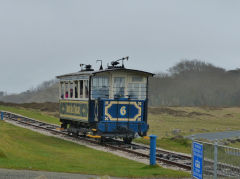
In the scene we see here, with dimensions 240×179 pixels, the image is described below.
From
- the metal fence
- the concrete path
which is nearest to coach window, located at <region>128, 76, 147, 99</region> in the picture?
the concrete path

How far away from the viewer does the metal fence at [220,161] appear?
28.4ft

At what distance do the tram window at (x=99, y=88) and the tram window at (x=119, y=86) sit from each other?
438 mm

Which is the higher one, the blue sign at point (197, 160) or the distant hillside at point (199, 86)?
the distant hillside at point (199, 86)

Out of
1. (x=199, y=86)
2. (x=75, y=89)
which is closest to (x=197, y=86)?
(x=199, y=86)

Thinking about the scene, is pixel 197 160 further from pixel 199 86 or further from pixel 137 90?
pixel 199 86

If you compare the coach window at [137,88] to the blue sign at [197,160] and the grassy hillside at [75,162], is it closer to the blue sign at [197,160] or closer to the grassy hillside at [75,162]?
the grassy hillside at [75,162]

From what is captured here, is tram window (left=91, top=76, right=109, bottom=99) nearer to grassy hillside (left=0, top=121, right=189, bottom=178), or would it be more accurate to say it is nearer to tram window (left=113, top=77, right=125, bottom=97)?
tram window (left=113, top=77, right=125, bottom=97)

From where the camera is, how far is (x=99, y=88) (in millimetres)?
22297

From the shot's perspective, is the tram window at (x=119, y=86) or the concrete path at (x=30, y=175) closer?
the concrete path at (x=30, y=175)

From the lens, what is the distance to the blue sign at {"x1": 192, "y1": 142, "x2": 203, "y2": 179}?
9.72m

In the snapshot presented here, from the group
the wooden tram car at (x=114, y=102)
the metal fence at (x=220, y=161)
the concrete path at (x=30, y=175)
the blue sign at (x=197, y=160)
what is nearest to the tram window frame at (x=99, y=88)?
the wooden tram car at (x=114, y=102)

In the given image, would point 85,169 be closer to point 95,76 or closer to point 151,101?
point 95,76

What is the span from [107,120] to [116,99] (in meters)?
1.20

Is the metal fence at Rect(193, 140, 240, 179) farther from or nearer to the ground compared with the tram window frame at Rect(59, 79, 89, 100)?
nearer to the ground
